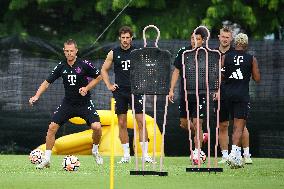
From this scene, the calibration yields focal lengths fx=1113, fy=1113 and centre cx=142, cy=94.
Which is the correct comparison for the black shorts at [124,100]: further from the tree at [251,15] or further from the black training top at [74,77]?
the tree at [251,15]

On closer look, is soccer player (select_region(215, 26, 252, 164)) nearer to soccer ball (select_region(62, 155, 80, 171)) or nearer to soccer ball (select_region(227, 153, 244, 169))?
soccer ball (select_region(227, 153, 244, 169))

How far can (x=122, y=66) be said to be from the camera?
18984 millimetres

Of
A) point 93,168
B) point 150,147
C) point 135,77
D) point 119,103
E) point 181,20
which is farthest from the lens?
point 181,20

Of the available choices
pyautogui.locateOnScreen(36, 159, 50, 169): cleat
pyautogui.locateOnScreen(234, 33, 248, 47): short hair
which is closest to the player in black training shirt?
pyautogui.locateOnScreen(36, 159, 50, 169): cleat

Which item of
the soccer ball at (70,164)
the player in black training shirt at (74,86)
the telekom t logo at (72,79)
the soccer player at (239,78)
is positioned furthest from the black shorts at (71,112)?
the soccer player at (239,78)

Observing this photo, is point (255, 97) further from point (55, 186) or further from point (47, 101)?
point (55, 186)

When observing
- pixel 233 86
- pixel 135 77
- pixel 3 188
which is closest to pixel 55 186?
pixel 3 188

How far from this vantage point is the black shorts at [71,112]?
57.7ft

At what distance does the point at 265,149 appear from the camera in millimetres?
23125

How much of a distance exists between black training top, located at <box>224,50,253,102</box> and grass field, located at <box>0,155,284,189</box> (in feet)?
3.81

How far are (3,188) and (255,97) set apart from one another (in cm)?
1057

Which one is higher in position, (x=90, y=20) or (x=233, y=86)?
(x=90, y=20)

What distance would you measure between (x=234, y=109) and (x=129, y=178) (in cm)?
346

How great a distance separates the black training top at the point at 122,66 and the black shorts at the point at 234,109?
1732 mm
